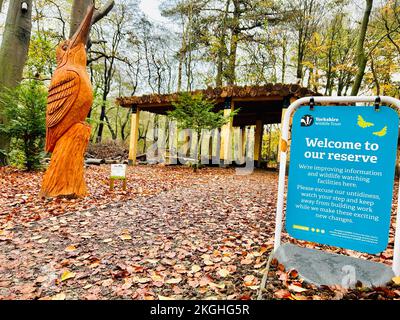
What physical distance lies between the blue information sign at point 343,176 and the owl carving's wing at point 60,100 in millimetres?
4439

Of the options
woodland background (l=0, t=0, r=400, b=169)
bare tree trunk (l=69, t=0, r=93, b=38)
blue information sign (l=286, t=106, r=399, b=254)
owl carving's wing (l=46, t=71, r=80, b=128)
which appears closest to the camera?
blue information sign (l=286, t=106, r=399, b=254)

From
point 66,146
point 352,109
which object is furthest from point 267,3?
point 352,109

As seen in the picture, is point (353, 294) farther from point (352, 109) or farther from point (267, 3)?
point (267, 3)

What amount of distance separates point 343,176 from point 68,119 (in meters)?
4.96

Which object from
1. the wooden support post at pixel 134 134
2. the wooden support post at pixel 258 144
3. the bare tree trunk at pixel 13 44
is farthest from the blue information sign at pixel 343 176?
the wooden support post at pixel 258 144

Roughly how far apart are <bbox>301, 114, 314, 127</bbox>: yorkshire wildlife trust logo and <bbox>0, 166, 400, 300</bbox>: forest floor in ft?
4.63

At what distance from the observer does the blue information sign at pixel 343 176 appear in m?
2.12

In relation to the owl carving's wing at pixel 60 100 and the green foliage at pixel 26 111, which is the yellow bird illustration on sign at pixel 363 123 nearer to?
the owl carving's wing at pixel 60 100

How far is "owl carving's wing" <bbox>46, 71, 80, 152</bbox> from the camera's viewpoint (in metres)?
5.16

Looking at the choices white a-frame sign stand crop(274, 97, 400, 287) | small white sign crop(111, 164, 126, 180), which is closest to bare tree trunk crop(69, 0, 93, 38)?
small white sign crop(111, 164, 126, 180)

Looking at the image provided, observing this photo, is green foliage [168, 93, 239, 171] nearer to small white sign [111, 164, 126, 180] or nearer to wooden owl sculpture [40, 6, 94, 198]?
small white sign [111, 164, 126, 180]

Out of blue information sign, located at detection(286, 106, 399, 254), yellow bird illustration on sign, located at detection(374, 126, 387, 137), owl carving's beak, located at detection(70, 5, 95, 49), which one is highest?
owl carving's beak, located at detection(70, 5, 95, 49)

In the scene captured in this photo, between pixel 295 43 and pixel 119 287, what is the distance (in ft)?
65.7

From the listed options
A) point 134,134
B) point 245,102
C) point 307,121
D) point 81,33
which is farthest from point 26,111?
point 245,102
